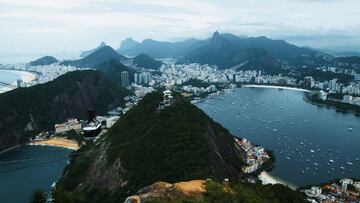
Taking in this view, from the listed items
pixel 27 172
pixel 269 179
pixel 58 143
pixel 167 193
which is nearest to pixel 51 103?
pixel 58 143

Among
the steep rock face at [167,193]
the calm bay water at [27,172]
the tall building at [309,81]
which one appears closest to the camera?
the steep rock face at [167,193]

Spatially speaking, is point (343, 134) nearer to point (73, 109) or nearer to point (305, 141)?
point (305, 141)

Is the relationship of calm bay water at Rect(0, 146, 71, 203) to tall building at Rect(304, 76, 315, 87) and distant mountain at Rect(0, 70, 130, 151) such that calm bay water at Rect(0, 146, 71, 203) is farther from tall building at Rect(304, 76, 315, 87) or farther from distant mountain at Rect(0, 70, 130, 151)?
tall building at Rect(304, 76, 315, 87)

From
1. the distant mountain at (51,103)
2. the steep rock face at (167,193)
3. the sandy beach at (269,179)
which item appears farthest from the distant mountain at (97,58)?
the steep rock face at (167,193)

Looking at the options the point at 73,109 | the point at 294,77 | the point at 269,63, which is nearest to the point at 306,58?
the point at 269,63

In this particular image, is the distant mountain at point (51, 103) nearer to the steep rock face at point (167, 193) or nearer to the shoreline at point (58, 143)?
the shoreline at point (58, 143)

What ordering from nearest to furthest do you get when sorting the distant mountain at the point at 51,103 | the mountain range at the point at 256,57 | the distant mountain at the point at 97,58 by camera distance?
the distant mountain at the point at 51,103
the mountain range at the point at 256,57
the distant mountain at the point at 97,58

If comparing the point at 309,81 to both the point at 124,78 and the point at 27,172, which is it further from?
the point at 27,172

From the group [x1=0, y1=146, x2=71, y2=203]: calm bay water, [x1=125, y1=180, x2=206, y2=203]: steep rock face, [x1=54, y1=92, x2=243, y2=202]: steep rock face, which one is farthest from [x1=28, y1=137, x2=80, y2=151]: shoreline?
[x1=125, y1=180, x2=206, y2=203]: steep rock face
